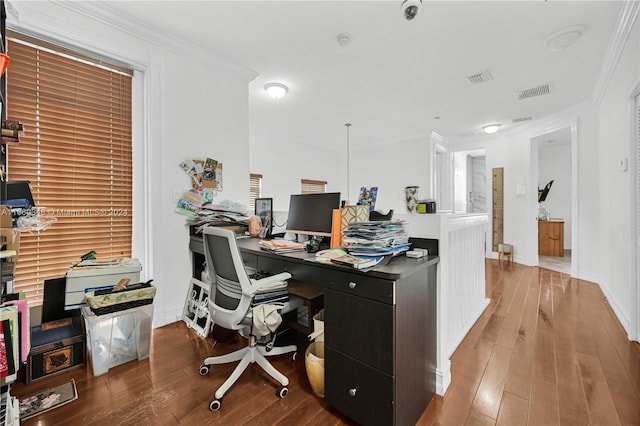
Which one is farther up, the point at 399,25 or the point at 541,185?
the point at 399,25

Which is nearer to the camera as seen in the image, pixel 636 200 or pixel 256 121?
pixel 636 200

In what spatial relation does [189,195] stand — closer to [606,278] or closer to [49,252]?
[49,252]

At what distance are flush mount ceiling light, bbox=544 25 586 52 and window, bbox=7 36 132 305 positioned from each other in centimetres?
388

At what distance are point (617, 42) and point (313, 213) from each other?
320 centimetres

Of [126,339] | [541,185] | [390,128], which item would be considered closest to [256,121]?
[390,128]

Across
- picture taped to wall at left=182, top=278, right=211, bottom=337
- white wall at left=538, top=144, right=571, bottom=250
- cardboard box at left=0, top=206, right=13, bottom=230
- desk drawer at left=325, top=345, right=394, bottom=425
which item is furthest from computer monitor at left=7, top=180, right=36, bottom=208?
white wall at left=538, top=144, right=571, bottom=250

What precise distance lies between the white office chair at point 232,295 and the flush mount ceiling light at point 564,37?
3175mm

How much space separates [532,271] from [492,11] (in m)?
4.12

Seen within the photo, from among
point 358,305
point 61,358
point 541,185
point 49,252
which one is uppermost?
point 541,185

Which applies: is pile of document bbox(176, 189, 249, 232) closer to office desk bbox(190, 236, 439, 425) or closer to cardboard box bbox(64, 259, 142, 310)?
cardboard box bbox(64, 259, 142, 310)

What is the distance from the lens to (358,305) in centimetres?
132

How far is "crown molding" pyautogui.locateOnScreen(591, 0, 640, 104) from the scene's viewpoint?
2.11 metres

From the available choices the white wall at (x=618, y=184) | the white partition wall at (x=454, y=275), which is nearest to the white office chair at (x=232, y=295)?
the white partition wall at (x=454, y=275)

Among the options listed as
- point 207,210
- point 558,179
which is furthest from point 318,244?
point 558,179
